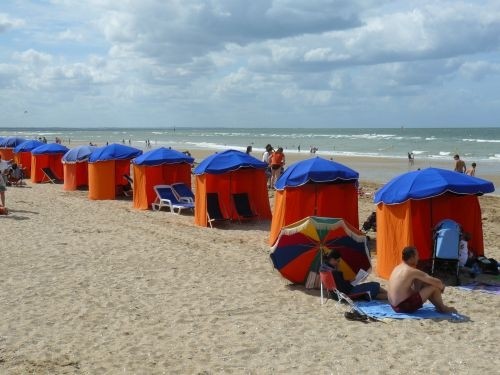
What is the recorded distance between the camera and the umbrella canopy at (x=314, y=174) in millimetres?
10461

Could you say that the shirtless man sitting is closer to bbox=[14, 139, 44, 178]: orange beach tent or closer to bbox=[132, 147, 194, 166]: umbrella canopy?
bbox=[132, 147, 194, 166]: umbrella canopy

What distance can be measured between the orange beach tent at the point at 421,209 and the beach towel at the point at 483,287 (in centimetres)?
68

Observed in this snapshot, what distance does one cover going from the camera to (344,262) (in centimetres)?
833

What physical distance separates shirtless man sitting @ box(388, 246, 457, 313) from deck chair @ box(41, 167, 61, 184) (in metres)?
18.3

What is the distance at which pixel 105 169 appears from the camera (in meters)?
18.3

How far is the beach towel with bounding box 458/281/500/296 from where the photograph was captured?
823 centimetres

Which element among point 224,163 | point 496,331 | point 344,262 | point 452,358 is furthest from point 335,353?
point 224,163

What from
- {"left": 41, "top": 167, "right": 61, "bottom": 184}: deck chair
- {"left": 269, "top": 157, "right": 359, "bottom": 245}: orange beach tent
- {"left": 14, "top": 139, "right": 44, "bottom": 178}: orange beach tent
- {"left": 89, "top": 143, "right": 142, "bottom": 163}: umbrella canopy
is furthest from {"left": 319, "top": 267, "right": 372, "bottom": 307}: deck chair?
{"left": 14, "top": 139, "right": 44, "bottom": 178}: orange beach tent

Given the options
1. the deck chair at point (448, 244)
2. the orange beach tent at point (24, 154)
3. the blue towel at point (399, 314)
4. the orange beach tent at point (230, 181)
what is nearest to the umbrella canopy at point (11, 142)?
the orange beach tent at point (24, 154)

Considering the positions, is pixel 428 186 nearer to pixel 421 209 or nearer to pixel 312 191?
pixel 421 209

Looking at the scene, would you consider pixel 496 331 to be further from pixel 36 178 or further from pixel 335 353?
pixel 36 178

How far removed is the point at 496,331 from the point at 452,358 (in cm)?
115

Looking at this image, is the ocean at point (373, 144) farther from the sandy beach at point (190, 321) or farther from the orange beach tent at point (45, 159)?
the sandy beach at point (190, 321)

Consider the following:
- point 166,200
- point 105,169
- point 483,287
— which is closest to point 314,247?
point 483,287
